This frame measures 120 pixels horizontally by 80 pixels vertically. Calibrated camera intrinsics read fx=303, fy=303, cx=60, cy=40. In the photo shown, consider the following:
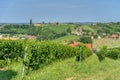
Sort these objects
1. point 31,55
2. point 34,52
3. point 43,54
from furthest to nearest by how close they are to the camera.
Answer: point 43,54
point 34,52
point 31,55

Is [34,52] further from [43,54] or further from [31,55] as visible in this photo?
[43,54]

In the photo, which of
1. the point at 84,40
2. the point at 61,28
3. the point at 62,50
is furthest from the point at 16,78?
the point at 61,28

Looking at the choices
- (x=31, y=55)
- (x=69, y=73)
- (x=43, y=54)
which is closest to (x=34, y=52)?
(x=31, y=55)

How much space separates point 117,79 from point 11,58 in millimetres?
8726

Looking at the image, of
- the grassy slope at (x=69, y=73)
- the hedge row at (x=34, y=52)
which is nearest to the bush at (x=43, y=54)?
the hedge row at (x=34, y=52)

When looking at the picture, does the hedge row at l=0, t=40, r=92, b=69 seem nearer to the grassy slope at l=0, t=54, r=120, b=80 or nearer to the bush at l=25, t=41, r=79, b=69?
the bush at l=25, t=41, r=79, b=69

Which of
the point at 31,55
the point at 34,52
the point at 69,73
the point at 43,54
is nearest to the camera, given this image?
the point at 31,55

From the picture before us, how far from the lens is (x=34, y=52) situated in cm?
1847

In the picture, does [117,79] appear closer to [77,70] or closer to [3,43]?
[77,70]

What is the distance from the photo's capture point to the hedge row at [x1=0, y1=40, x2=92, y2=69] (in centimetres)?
1811

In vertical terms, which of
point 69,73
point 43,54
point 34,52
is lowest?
point 69,73

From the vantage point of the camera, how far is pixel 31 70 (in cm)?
1777

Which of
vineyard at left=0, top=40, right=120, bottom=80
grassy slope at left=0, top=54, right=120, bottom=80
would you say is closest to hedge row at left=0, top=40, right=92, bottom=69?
vineyard at left=0, top=40, right=120, bottom=80

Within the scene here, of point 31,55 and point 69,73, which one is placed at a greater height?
point 31,55
